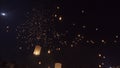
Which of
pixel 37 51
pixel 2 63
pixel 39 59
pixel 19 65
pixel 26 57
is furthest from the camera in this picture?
pixel 39 59

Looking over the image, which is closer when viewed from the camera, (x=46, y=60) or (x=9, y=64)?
(x=9, y=64)

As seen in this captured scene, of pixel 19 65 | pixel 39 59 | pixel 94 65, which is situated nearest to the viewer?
pixel 19 65

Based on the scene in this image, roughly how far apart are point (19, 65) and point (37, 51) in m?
5.40

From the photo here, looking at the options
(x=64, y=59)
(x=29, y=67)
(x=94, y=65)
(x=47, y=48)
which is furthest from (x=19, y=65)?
(x=94, y=65)

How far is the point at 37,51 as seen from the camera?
1441cm

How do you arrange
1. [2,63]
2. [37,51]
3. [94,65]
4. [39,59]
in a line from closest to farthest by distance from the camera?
[37,51] < [2,63] < [39,59] < [94,65]

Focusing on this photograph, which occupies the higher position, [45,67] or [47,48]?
[47,48]

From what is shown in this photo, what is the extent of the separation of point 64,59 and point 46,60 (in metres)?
1.33

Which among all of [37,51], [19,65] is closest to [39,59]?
[19,65]

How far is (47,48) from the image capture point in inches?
837

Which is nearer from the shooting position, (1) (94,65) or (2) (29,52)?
(2) (29,52)

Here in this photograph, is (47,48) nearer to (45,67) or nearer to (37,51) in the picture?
(45,67)

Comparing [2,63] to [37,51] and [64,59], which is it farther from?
[64,59]

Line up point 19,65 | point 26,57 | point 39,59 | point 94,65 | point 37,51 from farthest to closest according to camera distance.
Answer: point 94,65 → point 39,59 → point 26,57 → point 19,65 → point 37,51
